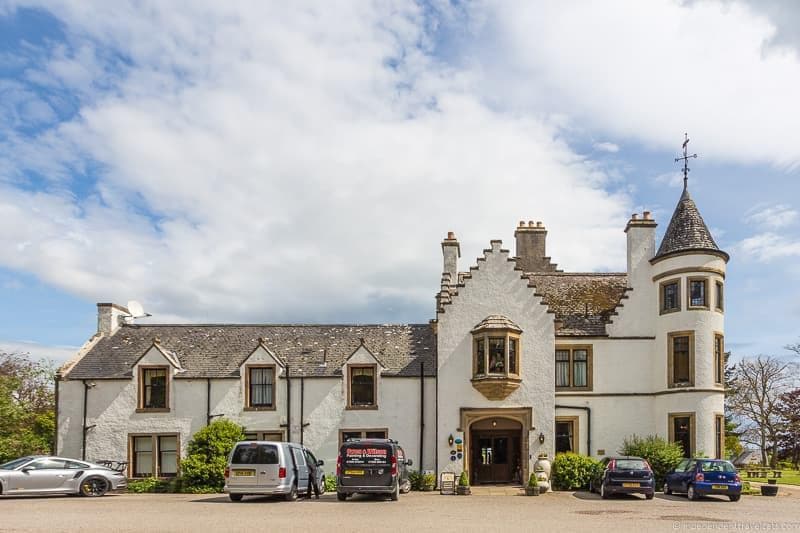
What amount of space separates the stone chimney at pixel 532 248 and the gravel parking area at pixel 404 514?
44.2 feet

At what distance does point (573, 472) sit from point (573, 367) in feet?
14.7

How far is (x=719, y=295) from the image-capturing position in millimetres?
30500

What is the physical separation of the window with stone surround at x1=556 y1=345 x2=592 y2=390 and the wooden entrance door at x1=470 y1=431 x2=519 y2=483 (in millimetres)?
3046

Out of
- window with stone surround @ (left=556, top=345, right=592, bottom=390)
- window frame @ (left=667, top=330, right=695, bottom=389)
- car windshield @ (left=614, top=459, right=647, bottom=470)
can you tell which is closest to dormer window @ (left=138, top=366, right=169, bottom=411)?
window with stone surround @ (left=556, top=345, right=592, bottom=390)

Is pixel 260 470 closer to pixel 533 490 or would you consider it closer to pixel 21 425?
pixel 533 490

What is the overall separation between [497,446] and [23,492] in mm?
17494

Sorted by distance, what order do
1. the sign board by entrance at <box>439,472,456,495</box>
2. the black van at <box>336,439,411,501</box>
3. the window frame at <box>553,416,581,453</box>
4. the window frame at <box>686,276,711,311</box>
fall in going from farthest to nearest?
the window frame at <box>553,416,581,453</box>, the window frame at <box>686,276,711,311</box>, the sign board by entrance at <box>439,472,456,495</box>, the black van at <box>336,439,411,501</box>

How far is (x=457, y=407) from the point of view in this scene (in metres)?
30.6

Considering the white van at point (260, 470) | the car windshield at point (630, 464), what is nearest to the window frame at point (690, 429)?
the car windshield at point (630, 464)

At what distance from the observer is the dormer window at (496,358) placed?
30.0 m

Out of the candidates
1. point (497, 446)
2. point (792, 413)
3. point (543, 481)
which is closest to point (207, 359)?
point (497, 446)

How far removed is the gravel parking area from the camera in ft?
54.5

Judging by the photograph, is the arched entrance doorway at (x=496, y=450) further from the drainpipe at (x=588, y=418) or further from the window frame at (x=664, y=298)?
the window frame at (x=664, y=298)

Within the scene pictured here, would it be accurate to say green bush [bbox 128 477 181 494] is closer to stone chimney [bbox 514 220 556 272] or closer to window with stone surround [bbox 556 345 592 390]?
window with stone surround [bbox 556 345 592 390]
